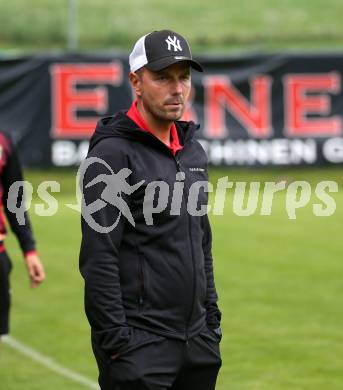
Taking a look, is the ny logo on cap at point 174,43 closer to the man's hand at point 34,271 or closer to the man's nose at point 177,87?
the man's nose at point 177,87

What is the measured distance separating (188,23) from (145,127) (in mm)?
23206

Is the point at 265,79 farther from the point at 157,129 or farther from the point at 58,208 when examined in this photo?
the point at 157,129

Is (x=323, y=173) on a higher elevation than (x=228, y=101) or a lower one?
lower

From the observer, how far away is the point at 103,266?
4.05 m

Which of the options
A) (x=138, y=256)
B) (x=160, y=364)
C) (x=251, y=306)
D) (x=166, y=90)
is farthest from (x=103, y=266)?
(x=251, y=306)

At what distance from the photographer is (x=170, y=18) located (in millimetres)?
27453

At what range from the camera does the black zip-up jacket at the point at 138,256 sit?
4055mm

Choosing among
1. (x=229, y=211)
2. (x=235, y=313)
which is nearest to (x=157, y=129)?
(x=235, y=313)

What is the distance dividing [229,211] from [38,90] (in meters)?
4.62

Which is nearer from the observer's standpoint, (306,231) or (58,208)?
(306,231)

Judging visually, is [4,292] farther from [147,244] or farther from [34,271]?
[147,244]

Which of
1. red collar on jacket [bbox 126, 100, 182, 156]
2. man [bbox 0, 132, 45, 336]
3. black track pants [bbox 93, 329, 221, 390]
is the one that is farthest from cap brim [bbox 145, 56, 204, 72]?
man [bbox 0, 132, 45, 336]

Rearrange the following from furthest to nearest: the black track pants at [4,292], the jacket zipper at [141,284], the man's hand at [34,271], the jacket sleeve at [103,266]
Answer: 1. the man's hand at [34,271]
2. the black track pants at [4,292]
3. the jacket zipper at [141,284]
4. the jacket sleeve at [103,266]

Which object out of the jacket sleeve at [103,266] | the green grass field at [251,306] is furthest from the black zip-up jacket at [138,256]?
the green grass field at [251,306]
